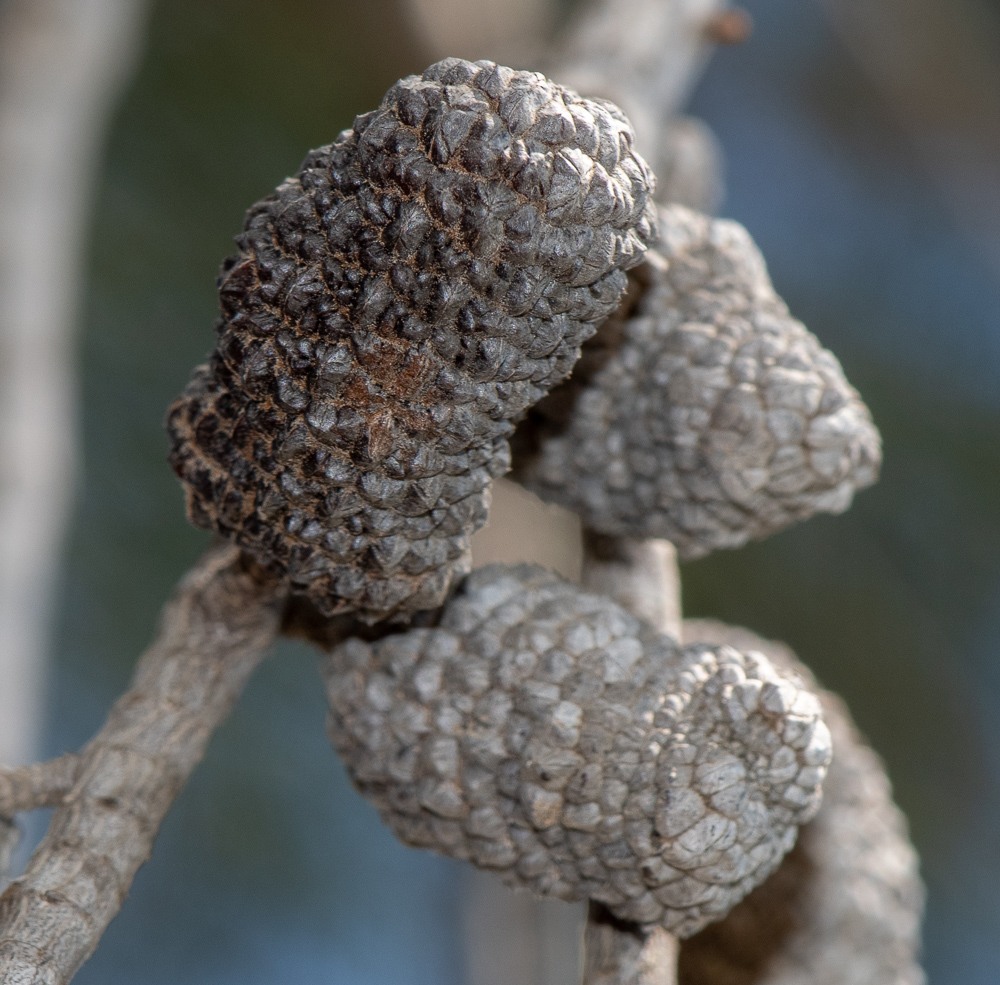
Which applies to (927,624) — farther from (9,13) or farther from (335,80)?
(9,13)

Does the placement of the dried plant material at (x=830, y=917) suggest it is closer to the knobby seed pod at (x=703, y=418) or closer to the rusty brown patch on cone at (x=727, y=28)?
the knobby seed pod at (x=703, y=418)

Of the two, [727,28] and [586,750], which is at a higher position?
[727,28]

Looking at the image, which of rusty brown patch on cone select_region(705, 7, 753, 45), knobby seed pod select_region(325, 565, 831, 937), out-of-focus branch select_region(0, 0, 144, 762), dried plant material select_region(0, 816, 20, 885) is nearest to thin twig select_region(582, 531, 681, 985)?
knobby seed pod select_region(325, 565, 831, 937)

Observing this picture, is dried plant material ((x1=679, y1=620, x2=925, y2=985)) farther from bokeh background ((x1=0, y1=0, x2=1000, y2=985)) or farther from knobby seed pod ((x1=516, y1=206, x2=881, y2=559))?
bokeh background ((x1=0, y1=0, x2=1000, y2=985))

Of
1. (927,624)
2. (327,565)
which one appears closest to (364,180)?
(327,565)

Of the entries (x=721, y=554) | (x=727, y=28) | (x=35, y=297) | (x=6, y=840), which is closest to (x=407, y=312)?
(x=6, y=840)

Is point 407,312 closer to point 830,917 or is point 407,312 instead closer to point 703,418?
point 703,418
